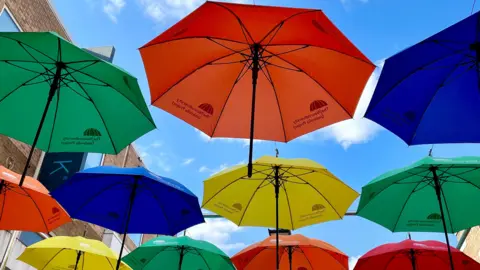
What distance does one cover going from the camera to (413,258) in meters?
8.37

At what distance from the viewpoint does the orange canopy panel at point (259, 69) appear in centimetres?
525

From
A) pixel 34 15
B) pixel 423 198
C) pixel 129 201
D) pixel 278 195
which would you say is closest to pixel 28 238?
pixel 34 15

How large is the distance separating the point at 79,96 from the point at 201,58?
1.84 metres

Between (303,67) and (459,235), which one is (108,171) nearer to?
(303,67)

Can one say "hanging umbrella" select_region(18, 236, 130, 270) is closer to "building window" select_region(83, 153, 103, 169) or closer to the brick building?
→ the brick building

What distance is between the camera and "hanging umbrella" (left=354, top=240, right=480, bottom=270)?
8047 millimetres

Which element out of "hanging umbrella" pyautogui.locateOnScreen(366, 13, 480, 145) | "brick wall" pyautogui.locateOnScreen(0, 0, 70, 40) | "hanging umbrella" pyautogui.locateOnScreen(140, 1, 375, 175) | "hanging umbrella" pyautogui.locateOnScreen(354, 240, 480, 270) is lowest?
"hanging umbrella" pyautogui.locateOnScreen(354, 240, 480, 270)

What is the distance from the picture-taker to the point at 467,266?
324 inches

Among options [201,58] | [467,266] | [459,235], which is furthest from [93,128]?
[459,235]

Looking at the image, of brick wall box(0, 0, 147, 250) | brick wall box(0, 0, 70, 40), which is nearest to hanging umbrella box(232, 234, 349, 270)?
brick wall box(0, 0, 147, 250)

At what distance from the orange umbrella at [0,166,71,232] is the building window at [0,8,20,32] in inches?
224

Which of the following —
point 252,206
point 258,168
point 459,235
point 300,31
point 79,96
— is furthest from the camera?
point 459,235

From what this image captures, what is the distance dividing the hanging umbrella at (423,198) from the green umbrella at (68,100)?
4030 millimetres

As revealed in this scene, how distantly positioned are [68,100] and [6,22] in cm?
718
